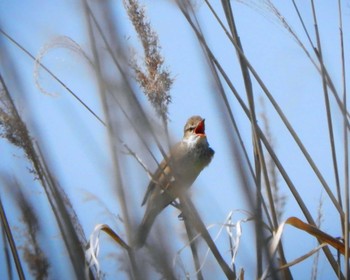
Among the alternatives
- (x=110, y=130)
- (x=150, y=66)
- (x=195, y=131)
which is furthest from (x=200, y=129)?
(x=110, y=130)

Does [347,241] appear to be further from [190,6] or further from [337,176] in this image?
[190,6]

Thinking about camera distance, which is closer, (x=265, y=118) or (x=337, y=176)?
(x=337, y=176)

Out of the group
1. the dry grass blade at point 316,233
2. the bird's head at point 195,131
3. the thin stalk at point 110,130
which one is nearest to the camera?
the thin stalk at point 110,130

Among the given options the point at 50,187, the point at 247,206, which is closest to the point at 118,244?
the point at 50,187

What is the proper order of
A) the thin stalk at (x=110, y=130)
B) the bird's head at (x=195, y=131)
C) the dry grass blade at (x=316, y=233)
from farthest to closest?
the bird's head at (x=195, y=131), the dry grass blade at (x=316, y=233), the thin stalk at (x=110, y=130)

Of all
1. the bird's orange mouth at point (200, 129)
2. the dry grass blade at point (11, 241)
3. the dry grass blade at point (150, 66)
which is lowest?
the dry grass blade at point (11, 241)

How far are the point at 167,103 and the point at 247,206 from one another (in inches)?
29.2

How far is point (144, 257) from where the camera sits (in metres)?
1.13

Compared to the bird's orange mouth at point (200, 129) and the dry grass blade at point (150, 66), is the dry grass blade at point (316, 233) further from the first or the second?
the bird's orange mouth at point (200, 129)

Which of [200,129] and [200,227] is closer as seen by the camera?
[200,227]

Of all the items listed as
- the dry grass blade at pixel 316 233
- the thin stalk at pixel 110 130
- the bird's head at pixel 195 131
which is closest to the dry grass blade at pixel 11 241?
the thin stalk at pixel 110 130

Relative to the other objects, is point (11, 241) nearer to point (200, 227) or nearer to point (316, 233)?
point (200, 227)

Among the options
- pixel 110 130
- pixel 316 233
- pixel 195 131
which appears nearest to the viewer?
pixel 110 130

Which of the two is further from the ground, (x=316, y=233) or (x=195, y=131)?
(x=195, y=131)
